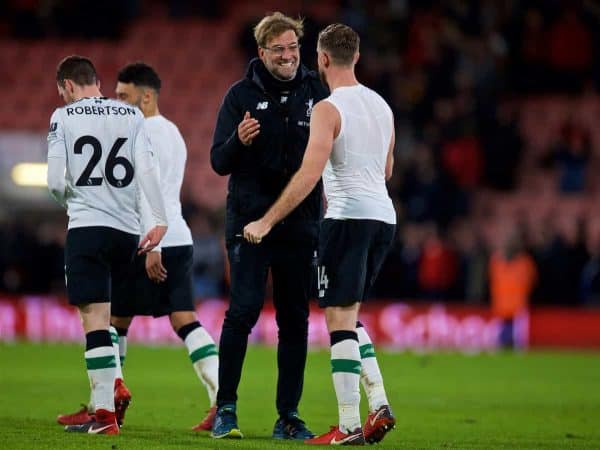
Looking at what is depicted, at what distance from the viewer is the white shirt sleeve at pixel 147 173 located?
8.65 meters

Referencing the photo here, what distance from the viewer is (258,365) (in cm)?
1695

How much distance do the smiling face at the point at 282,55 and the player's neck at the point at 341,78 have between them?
0.44m

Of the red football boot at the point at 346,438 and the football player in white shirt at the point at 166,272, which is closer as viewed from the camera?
the red football boot at the point at 346,438

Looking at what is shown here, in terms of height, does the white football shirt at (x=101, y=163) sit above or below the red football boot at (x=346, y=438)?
above

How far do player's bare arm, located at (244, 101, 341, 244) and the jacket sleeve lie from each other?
60cm

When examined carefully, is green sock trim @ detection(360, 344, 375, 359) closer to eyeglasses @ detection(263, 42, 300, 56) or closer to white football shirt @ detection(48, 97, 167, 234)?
white football shirt @ detection(48, 97, 167, 234)

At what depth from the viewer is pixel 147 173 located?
341 inches

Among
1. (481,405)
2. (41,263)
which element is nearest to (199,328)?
(481,405)

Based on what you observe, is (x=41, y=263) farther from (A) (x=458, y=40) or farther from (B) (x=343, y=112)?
(B) (x=343, y=112)

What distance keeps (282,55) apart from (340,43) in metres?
0.59

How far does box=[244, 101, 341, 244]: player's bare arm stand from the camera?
7.94 m

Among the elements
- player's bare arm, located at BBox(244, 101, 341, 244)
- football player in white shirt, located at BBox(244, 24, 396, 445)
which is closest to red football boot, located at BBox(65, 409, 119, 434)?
football player in white shirt, located at BBox(244, 24, 396, 445)

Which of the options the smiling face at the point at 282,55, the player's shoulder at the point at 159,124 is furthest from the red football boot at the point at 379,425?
the player's shoulder at the point at 159,124

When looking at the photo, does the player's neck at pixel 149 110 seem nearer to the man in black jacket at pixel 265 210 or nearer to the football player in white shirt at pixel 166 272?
the football player in white shirt at pixel 166 272
